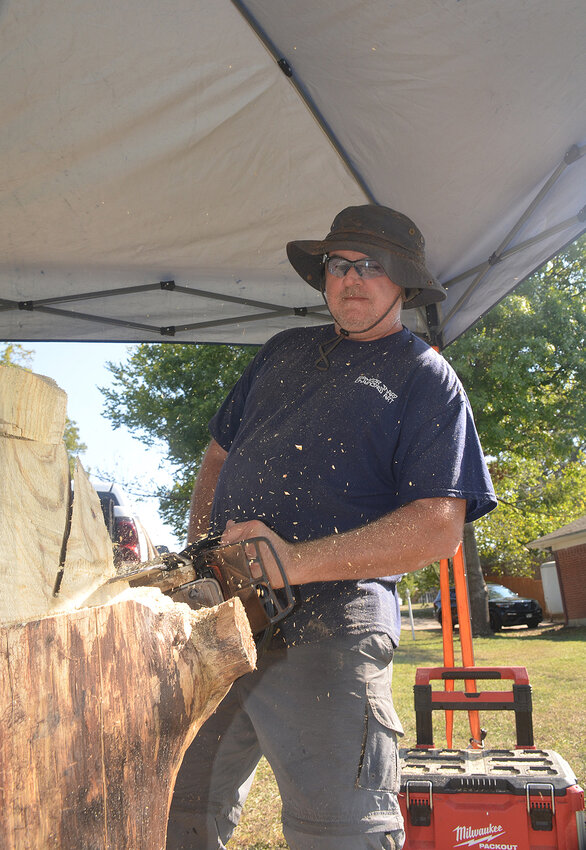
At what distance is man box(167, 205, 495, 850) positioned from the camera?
61.6 inches

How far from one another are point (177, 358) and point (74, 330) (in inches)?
366

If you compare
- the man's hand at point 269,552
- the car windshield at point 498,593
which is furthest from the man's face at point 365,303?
the car windshield at point 498,593

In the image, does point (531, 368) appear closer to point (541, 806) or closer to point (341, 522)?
point (541, 806)

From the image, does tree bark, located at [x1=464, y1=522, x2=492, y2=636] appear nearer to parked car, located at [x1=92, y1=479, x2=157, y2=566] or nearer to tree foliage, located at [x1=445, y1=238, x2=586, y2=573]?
tree foliage, located at [x1=445, y1=238, x2=586, y2=573]

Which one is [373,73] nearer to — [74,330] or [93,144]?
[93,144]

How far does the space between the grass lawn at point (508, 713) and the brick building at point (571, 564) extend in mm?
5206

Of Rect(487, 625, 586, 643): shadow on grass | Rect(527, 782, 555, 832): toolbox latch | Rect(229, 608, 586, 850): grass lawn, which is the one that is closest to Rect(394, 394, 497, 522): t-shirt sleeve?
Rect(527, 782, 555, 832): toolbox latch

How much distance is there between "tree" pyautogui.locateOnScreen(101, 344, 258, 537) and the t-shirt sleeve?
970 cm

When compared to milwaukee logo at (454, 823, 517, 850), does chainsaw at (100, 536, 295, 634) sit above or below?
above

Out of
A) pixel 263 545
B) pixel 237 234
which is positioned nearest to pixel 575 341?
pixel 237 234

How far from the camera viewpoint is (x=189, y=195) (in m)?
2.81

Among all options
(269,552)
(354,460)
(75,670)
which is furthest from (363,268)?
(75,670)

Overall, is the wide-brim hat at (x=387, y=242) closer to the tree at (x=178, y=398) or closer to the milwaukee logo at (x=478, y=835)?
the milwaukee logo at (x=478, y=835)

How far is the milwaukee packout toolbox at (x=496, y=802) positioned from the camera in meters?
2.18
